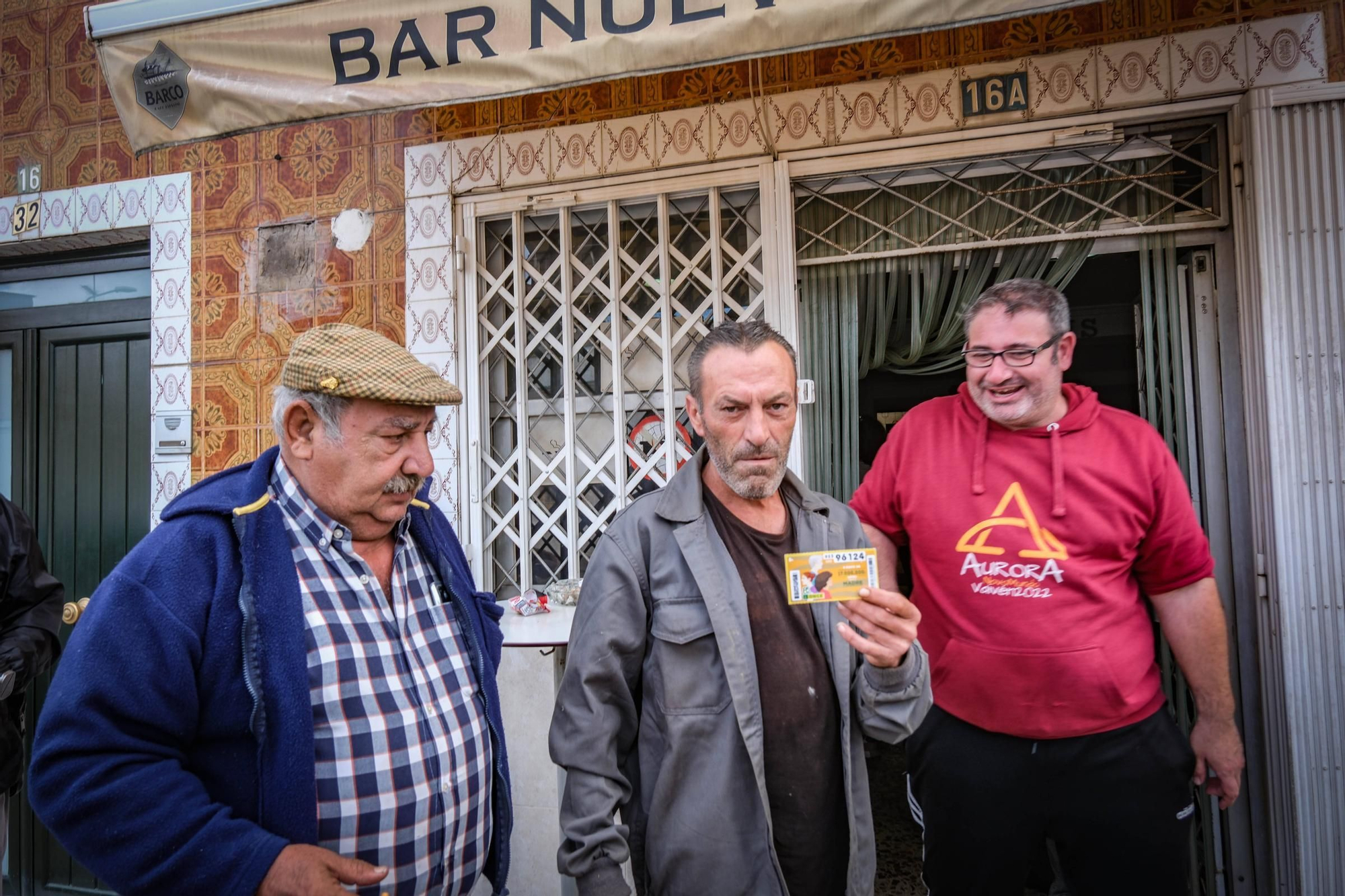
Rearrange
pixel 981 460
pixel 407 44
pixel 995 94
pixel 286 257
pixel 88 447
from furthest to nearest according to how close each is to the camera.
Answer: pixel 88 447, pixel 286 257, pixel 995 94, pixel 407 44, pixel 981 460

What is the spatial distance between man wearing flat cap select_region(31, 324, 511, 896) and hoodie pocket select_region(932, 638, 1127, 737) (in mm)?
1494

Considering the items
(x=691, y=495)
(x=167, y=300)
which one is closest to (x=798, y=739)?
(x=691, y=495)

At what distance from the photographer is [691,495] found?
190 centimetres

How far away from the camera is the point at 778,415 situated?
1.90m

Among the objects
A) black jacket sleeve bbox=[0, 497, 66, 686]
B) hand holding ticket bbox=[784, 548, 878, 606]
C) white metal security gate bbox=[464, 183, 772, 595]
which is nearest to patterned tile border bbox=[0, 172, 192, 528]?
black jacket sleeve bbox=[0, 497, 66, 686]

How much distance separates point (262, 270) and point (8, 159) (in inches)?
72.9

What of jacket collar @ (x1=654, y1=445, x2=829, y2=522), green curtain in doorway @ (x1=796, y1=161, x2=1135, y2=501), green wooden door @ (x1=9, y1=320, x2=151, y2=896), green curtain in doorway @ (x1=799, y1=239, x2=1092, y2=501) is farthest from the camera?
green wooden door @ (x1=9, y1=320, x2=151, y2=896)

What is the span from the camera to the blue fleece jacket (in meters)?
1.29

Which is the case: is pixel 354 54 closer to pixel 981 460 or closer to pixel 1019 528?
pixel 981 460

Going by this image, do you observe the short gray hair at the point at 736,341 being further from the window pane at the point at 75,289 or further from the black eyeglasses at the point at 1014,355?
the window pane at the point at 75,289

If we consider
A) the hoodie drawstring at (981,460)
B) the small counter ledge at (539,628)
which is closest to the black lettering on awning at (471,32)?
the small counter ledge at (539,628)

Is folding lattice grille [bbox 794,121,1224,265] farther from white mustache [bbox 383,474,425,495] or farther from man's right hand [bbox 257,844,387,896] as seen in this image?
man's right hand [bbox 257,844,387,896]

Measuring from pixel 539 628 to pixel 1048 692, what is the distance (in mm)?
1856

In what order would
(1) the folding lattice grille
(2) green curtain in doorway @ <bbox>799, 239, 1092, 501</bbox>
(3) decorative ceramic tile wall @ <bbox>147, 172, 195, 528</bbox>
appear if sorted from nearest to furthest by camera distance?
(1) the folding lattice grille
(2) green curtain in doorway @ <bbox>799, 239, 1092, 501</bbox>
(3) decorative ceramic tile wall @ <bbox>147, 172, 195, 528</bbox>
